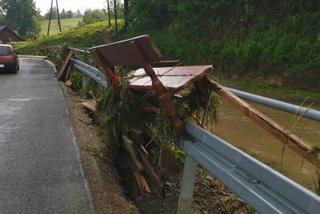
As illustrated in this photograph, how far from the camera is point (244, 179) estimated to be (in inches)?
152

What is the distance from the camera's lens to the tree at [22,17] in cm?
13450

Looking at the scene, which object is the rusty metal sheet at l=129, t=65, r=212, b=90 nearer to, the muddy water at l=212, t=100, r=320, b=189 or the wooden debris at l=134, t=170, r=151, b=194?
the wooden debris at l=134, t=170, r=151, b=194

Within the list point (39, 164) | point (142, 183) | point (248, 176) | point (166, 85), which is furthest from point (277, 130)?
point (39, 164)

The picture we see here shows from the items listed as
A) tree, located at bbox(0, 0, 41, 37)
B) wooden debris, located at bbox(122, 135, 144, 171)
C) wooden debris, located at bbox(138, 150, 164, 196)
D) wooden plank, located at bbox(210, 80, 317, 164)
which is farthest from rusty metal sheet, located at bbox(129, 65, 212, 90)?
tree, located at bbox(0, 0, 41, 37)

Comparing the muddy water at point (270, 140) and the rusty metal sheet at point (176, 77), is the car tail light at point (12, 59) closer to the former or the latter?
the muddy water at point (270, 140)

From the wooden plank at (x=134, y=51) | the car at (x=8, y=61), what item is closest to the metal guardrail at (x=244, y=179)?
the wooden plank at (x=134, y=51)

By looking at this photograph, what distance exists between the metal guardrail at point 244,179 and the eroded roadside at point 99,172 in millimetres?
892

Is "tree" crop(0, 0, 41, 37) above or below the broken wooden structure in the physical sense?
below

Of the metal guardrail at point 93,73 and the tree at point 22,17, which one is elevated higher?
the metal guardrail at point 93,73

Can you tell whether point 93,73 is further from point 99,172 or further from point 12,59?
point 12,59

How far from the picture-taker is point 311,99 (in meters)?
19.4

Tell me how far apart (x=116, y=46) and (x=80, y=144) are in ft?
9.09

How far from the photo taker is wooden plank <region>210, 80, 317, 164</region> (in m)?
4.00

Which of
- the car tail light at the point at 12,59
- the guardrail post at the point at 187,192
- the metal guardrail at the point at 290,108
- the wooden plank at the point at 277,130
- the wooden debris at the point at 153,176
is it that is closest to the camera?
the metal guardrail at the point at 290,108
